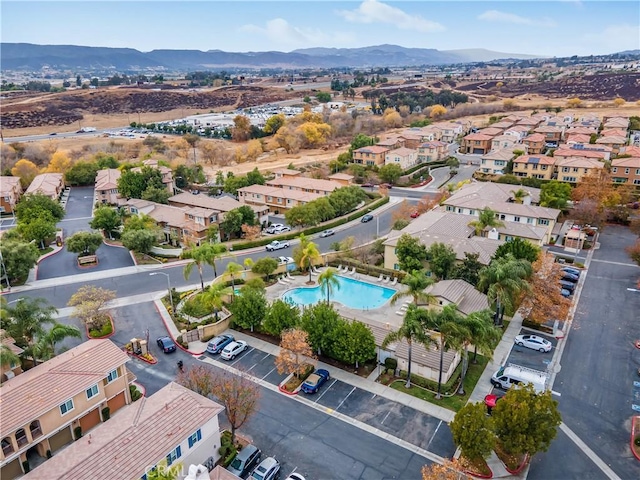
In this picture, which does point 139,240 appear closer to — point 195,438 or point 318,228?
point 318,228

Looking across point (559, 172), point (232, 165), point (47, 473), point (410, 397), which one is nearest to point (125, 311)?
point (47, 473)

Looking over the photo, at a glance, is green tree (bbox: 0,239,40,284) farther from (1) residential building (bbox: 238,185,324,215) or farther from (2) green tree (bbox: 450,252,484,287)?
(2) green tree (bbox: 450,252,484,287)

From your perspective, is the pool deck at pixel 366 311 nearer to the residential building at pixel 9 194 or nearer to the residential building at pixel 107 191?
the residential building at pixel 107 191

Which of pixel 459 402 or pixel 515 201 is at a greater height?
pixel 515 201

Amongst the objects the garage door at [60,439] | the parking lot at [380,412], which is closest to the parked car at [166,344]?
the parking lot at [380,412]

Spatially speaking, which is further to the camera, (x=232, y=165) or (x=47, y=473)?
(x=232, y=165)

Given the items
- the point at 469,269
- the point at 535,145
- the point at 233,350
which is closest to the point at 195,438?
the point at 233,350

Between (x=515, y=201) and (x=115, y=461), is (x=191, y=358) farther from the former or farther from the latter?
(x=515, y=201)
